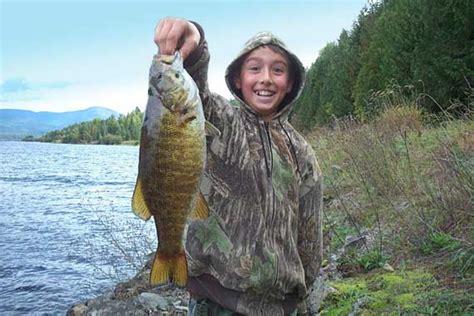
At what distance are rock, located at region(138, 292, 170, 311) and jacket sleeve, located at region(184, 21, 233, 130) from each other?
4641 millimetres

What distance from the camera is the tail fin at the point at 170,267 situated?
2.35m

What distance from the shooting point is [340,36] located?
54750 millimetres

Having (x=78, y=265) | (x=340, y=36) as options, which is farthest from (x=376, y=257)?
(x=340, y=36)

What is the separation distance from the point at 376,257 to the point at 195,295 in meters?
3.46

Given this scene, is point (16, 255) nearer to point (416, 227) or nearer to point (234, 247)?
point (416, 227)

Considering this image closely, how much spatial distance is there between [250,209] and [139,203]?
0.83 m

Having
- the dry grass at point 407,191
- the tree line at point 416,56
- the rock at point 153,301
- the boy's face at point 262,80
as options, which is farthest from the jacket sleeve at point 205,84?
the tree line at point 416,56

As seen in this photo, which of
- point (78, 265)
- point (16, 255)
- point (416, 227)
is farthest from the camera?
point (16, 255)

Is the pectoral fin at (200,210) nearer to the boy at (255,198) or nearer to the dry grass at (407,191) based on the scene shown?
the boy at (255,198)

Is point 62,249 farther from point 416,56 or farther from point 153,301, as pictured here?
point 416,56

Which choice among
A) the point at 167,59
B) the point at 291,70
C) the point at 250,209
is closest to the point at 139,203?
the point at 167,59

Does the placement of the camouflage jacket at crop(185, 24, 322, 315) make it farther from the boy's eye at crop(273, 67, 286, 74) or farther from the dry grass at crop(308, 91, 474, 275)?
the dry grass at crop(308, 91, 474, 275)

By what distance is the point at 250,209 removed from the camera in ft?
9.55

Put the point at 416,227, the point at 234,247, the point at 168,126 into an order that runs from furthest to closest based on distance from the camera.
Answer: the point at 416,227, the point at 234,247, the point at 168,126
